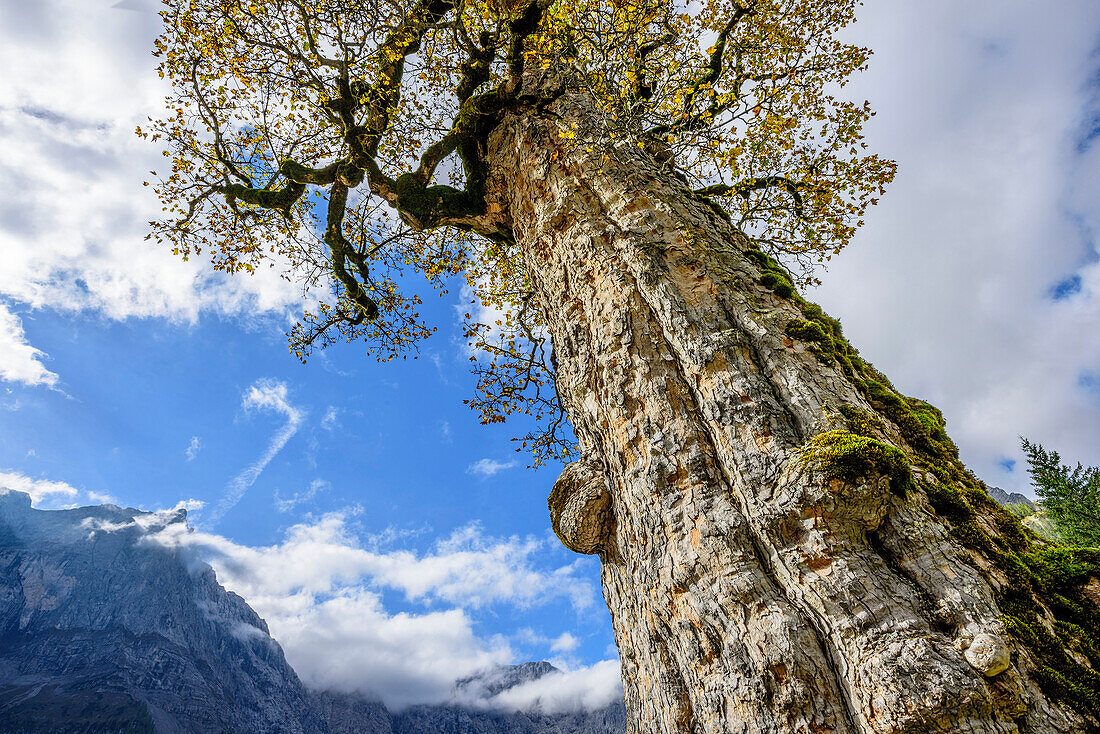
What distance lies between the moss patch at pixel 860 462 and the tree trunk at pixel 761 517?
1 centimetres

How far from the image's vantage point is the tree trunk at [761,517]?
2.50 m

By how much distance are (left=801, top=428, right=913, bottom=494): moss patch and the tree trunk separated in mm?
12

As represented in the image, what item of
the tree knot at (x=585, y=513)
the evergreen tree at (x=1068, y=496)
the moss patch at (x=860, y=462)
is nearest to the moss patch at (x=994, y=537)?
the moss patch at (x=860, y=462)

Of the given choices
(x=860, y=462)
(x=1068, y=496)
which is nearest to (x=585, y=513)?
(x=860, y=462)

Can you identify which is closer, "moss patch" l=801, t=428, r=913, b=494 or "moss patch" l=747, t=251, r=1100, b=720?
"moss patch" l=747, t=251, r=1100, b=720

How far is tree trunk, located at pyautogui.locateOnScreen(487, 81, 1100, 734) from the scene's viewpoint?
2.50m

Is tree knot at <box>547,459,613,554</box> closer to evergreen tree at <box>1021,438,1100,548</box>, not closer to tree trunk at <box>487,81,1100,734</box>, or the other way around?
tree trunk at <box>487,81,1100,734</box>

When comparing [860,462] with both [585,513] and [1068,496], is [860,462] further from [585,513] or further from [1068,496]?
[1068,496]

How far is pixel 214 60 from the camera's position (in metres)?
8.11

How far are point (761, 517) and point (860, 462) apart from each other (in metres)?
0.66

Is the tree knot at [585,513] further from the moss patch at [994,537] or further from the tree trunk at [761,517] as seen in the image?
the moss patch at [994,537]

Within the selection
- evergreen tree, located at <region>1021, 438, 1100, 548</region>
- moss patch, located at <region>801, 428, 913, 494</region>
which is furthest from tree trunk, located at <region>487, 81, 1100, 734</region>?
evergreen tree, located at <region>1021, 438, 1100, 548</region>

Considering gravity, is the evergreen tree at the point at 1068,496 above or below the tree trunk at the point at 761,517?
above

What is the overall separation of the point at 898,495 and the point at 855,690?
1.11 meters
